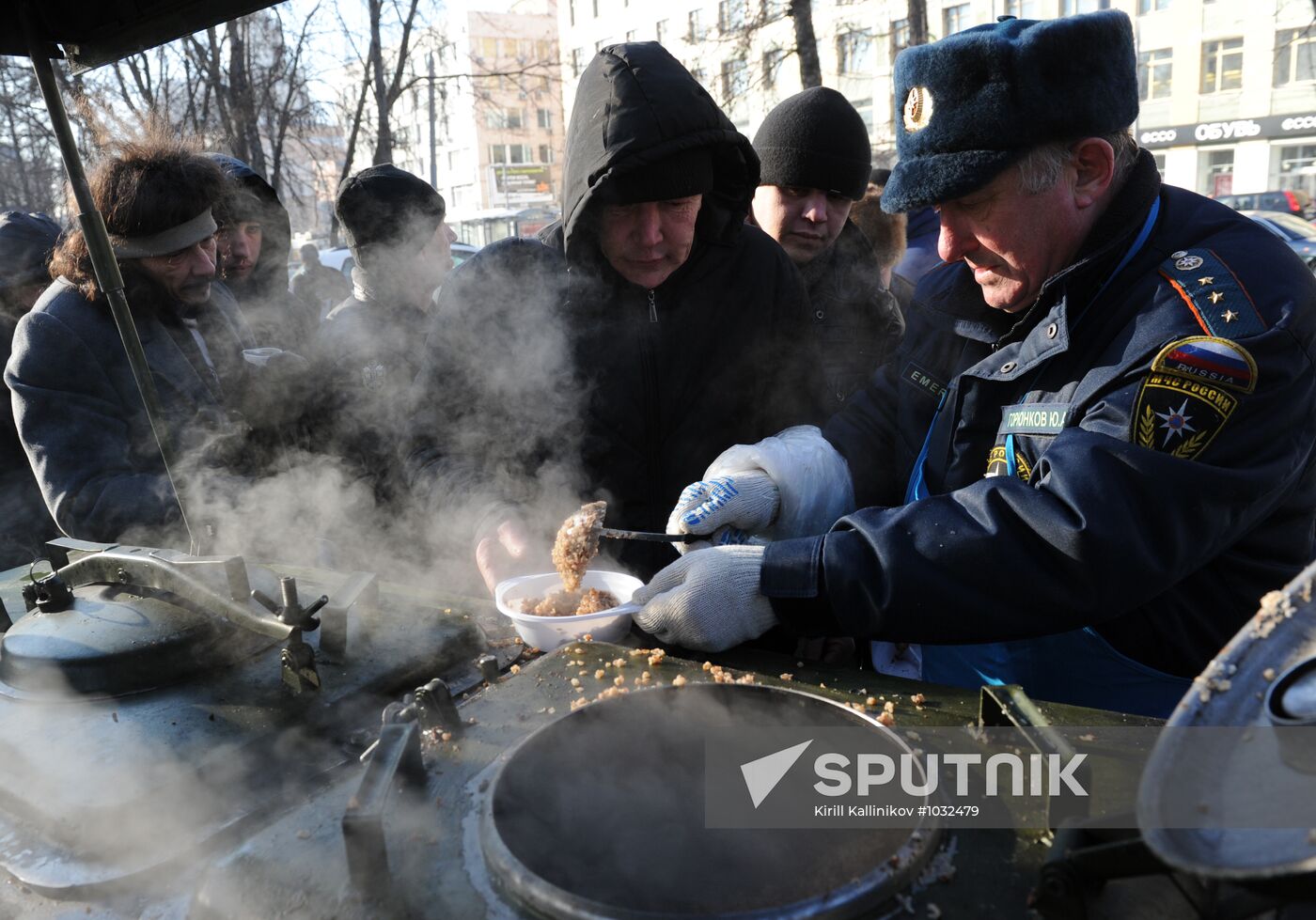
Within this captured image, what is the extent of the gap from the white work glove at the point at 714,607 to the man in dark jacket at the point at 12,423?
10.6ft

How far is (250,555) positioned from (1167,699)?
2186mm

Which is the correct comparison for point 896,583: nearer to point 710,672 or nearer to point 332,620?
point 710,672

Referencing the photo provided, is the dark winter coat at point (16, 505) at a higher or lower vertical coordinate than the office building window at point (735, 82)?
lower

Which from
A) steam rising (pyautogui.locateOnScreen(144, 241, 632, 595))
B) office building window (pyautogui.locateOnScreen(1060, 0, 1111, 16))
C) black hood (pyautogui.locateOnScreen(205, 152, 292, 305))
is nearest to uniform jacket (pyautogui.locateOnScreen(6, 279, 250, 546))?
steam rising (pyautogui.locateOnScreen(144, 241, 632, 595))

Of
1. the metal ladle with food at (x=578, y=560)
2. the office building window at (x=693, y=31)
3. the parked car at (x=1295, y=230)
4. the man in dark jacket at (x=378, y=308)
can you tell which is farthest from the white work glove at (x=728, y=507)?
the parked car at (x=1295, y=230)

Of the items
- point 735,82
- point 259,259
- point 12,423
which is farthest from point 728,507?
point 735,82

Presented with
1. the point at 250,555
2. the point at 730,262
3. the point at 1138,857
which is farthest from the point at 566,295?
the point at 1138,857

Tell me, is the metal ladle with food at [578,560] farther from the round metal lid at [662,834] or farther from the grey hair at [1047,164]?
the grey hair at [1047,164]

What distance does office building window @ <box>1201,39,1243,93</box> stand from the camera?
2781 cm

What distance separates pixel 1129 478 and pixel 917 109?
2.89 feet

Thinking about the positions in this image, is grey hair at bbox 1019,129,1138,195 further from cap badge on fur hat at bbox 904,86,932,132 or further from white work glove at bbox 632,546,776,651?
white work glove at bbox 632,546,776,651

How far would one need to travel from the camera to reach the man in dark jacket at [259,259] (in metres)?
3.99

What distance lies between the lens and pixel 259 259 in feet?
14.8

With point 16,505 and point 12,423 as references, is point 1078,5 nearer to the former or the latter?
point 12,423
